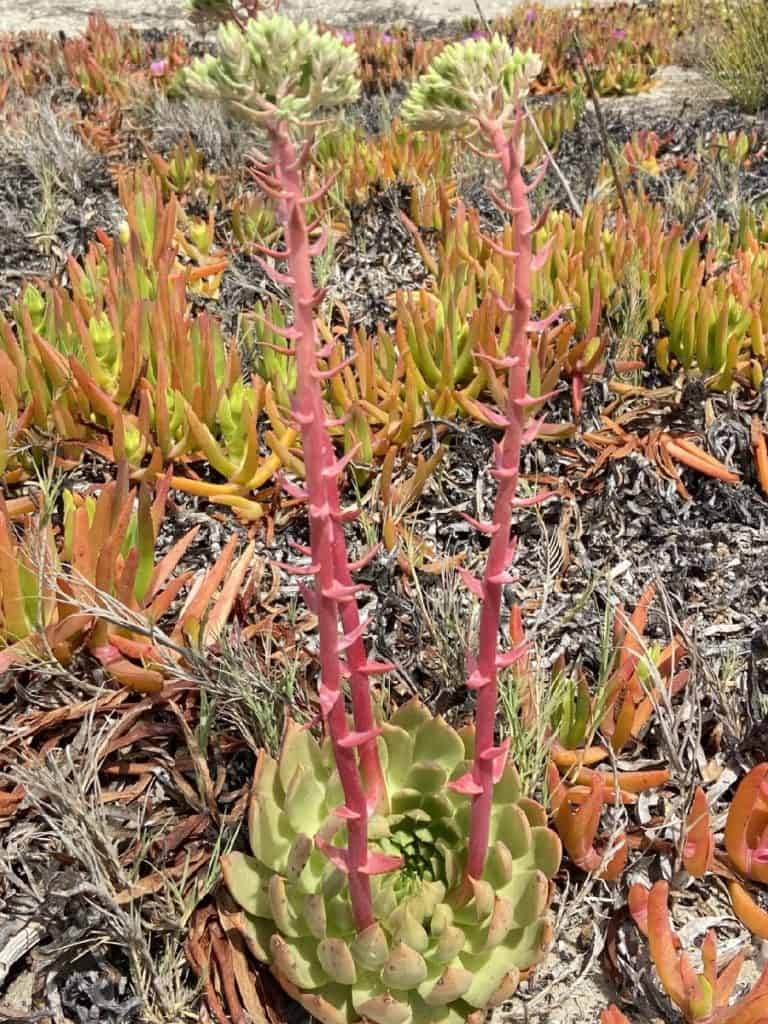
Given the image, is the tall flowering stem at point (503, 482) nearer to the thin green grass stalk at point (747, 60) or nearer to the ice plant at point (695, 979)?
the ice plant at point (695, 979)

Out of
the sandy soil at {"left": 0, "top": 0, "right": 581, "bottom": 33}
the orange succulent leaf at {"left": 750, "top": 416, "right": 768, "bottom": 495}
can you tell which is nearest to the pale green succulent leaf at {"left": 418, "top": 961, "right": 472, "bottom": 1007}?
the orange succulent leaf at {"left": 750, "top": 416, "right": 768, "bottom": 495}

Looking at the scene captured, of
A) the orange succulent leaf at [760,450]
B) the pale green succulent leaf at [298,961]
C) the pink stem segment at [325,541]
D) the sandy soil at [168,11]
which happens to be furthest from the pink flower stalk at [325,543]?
the sandy soil at [168,11]

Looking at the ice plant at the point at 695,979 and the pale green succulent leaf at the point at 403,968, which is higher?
the pale green succulent leaf at the point at 403,968

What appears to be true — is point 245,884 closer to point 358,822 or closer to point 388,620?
point 358,822

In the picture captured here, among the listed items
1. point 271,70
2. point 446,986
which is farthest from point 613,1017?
point 271,70

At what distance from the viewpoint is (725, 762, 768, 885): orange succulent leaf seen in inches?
61.0

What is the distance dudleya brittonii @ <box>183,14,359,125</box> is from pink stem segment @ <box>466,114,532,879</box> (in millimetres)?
184

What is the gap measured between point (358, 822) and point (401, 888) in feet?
0.96

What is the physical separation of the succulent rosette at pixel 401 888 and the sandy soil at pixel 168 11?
13.8 meters

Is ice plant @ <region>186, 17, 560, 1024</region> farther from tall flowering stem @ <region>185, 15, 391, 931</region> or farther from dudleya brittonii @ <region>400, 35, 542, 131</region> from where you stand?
dudleya brittonii @ <region>400, 35, 542, 131</region>

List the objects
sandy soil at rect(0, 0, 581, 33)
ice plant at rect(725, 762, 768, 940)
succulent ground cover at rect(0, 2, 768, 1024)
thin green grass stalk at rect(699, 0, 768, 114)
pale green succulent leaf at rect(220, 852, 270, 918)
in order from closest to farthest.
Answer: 1. succulent ground cover at rect(0, 2, 768, 1024)
2. pale green succulent leaf at rect(220, 852, 270, 918)
3. ice plant at rect(725, 762, 768, 940)
4. thin green grass stalk at rect(699, 0, 768, 114)
5. sandy soil at rect(0, 0, 581, 33)

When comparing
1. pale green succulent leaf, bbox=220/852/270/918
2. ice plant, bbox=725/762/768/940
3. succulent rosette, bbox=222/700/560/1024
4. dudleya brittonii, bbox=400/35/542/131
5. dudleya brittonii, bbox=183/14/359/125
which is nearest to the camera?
dudleya brittonii, bbox=183/14/359/125

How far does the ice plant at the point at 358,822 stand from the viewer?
0.94m

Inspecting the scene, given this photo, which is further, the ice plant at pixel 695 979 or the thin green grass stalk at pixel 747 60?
the thin green grass stalk at pixel 747 60
